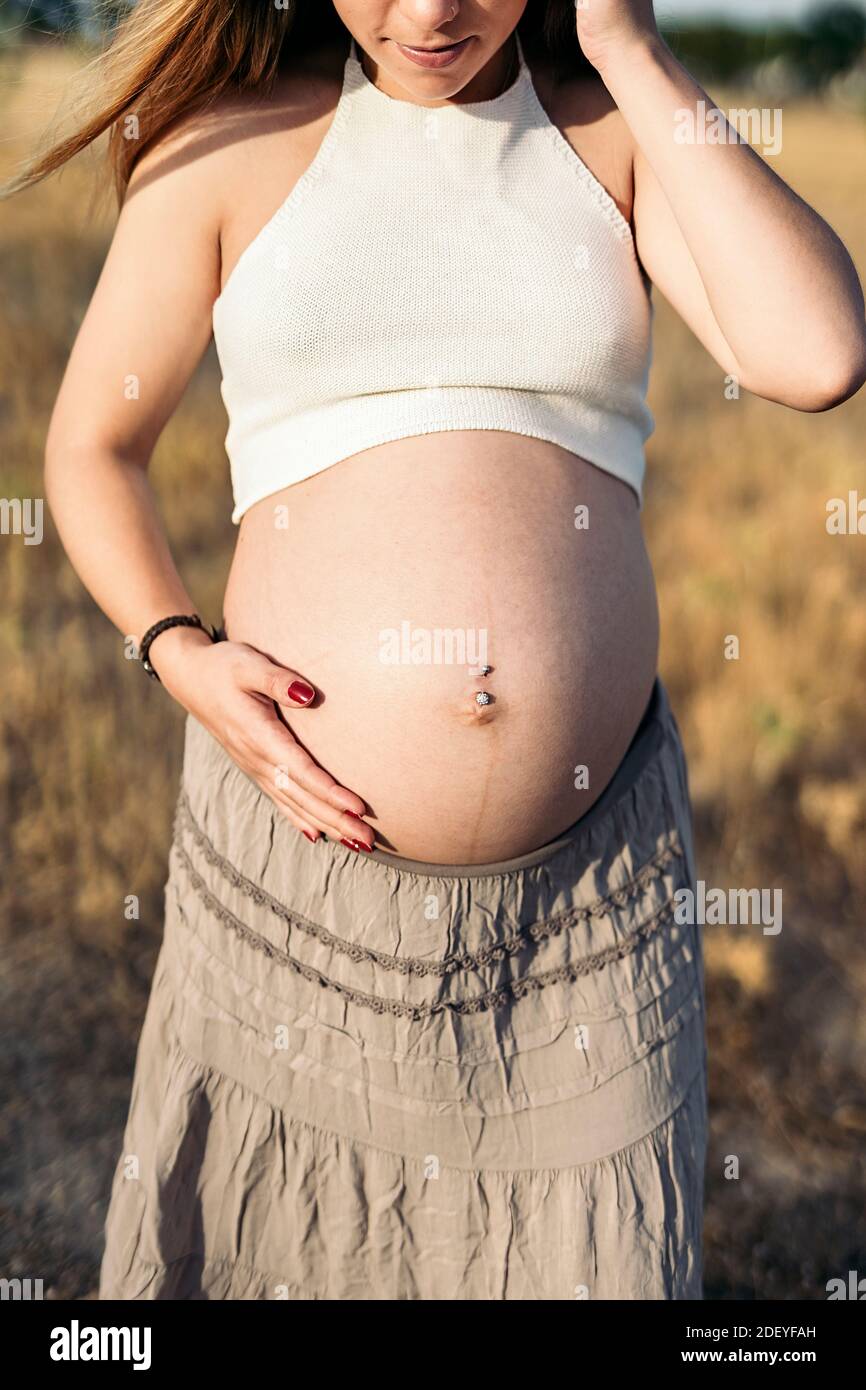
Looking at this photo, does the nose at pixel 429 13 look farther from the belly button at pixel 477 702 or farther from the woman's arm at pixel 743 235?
the belly button at pixel 477 702

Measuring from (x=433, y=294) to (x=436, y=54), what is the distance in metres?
0.22

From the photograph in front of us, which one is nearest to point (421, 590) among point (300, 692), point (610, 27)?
point (300, 692)

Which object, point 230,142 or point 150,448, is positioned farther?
point 150,448

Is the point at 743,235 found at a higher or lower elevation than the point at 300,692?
higher

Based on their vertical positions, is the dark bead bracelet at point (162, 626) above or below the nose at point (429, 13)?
below

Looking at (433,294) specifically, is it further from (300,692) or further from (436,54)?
(300,692)

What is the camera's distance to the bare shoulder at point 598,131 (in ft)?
4.39

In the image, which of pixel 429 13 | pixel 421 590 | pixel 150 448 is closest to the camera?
pixel 429 13

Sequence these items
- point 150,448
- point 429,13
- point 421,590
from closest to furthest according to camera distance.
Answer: point 429,13, point 421,590, point 150,448

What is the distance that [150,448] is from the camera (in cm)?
142

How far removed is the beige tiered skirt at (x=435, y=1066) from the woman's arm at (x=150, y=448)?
0.36 ft

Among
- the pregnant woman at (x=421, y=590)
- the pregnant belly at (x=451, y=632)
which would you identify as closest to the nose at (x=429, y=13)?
the pregnant woman at (x=421, y=590)

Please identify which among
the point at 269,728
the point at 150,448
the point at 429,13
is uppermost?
the point at 429,13

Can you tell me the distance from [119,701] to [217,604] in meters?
0.57
